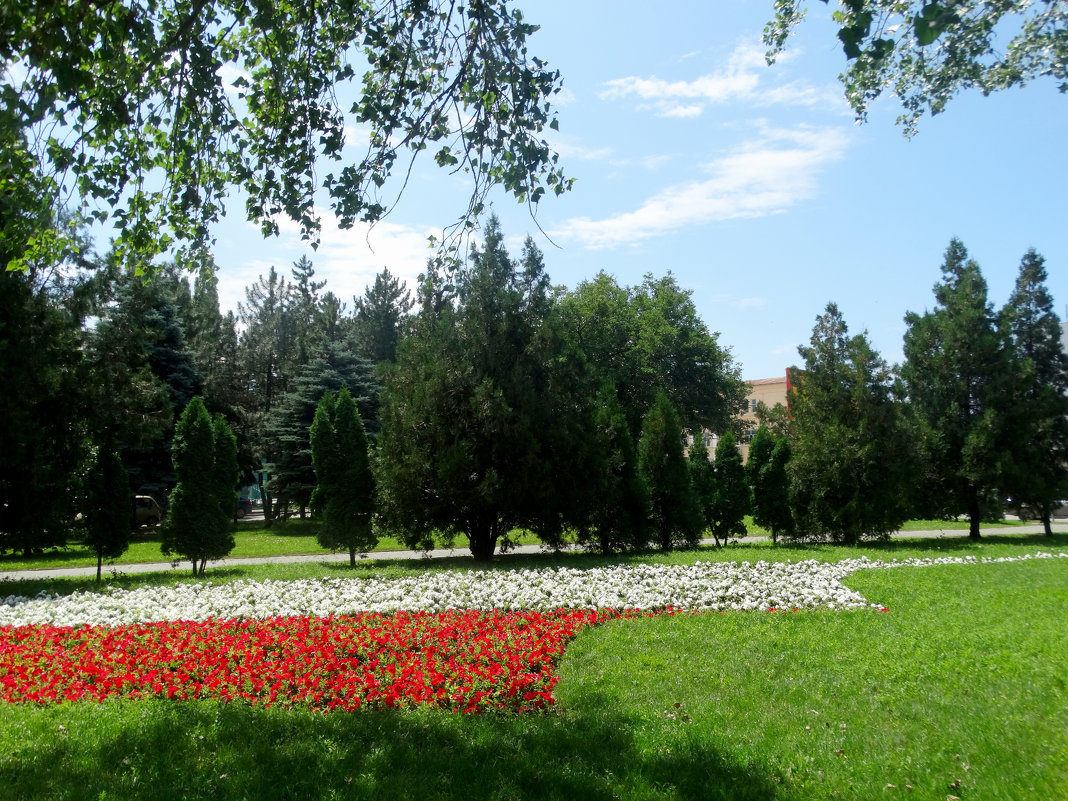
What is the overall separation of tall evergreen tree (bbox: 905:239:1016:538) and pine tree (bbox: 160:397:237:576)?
1966 centimetres

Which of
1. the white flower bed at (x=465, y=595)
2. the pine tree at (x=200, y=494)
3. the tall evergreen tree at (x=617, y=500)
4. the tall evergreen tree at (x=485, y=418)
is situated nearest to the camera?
the white flower bed at (x=465, y=595)

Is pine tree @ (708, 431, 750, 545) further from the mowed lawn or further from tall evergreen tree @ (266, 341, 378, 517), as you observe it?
tall evergreen tree @ (266, 341, 378, 517)

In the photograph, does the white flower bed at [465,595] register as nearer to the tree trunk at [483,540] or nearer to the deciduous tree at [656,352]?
the tree trunk at [483,540]

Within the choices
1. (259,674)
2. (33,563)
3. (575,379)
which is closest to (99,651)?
(259,674)

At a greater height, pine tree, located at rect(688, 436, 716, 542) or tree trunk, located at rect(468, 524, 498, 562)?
pine tree, located at rect(688, 436, 716, 542)

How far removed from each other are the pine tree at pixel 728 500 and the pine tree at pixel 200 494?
13.0m

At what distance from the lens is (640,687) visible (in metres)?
6.19

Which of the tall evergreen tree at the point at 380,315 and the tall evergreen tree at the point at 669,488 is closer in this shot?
the tall evergreen tree at the point at 669,488

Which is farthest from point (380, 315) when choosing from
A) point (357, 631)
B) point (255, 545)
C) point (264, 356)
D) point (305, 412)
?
point (357, 631)

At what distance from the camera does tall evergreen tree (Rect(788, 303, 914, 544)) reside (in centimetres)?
1972

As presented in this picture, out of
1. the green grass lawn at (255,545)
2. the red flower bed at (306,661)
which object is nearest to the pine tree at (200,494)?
the green grass lawn at (255,545)

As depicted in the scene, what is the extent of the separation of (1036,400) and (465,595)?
20.0 meters

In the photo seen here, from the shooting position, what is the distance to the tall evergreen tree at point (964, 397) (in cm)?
2152

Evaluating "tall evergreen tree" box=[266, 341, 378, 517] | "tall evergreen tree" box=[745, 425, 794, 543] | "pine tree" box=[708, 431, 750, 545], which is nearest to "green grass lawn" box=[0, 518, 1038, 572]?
"tall evergreen tree" box=[745, 425, 794, 543]
